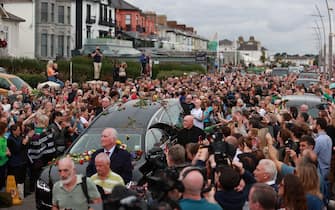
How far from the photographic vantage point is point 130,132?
38.9 ft

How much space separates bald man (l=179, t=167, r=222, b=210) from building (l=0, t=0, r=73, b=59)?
5316 cm

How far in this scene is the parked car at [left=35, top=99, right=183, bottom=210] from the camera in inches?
411

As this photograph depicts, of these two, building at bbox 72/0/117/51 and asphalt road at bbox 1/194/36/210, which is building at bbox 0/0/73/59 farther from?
asphalt road at bbox 1/194/36/210

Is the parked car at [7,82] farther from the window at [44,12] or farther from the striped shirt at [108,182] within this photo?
the window at [44,12]

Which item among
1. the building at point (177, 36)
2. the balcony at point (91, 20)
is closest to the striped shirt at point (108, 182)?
the balcony at point (91, 20)

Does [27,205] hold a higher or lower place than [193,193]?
lower

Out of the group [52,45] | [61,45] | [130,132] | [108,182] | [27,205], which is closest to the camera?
[108,182]

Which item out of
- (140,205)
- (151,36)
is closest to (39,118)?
(140,205)

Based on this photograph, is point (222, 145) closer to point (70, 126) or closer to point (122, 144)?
point (122, 144)

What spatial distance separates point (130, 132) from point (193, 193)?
610 centimetres

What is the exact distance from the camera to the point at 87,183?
23.2 ft

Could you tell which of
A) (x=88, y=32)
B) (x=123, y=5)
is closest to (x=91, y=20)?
(x=88, y=32)

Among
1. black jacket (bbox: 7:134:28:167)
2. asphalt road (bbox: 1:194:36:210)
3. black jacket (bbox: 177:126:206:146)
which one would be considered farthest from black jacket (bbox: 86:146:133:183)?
black jacket (bbox: 7:134:28:167)

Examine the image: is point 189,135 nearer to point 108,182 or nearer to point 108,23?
point 108,182
